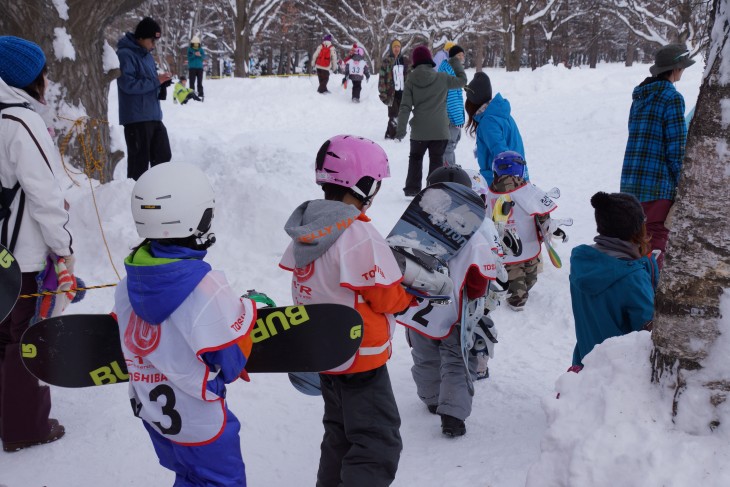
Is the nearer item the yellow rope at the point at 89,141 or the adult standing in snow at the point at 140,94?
the yellow rope at the point at 89,141

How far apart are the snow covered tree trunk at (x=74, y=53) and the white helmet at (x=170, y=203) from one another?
415cm

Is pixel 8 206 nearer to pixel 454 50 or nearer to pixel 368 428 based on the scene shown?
pixel 368 428

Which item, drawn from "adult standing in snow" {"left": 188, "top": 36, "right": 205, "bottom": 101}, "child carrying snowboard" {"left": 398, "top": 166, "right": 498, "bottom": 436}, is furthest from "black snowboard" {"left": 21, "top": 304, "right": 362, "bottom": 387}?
"adult standing in snow" {"left": 188, "top": 36, "right": 205, "bottom": 101}

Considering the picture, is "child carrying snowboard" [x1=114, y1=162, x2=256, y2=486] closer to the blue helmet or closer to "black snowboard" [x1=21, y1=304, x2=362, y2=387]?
"black snowboard" [x1=21, y1=304, x2=362, y2=387]

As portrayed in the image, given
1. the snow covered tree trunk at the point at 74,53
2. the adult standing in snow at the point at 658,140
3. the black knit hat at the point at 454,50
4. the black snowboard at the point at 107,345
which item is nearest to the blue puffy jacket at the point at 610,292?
the black snowboard at the point at 107,345

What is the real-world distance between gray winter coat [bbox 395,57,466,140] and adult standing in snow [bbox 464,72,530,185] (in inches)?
60.7

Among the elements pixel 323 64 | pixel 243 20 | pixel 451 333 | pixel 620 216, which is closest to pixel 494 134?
pixel 451 333

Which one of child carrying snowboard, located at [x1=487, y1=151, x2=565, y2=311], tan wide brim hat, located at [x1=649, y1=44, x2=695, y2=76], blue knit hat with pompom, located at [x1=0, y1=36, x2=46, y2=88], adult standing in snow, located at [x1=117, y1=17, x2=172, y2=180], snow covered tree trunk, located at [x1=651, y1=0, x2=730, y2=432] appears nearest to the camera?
snow covered tree trunk, located at [x1=651, y1=0, x2=730, y2=432]

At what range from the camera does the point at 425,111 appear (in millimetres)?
7723

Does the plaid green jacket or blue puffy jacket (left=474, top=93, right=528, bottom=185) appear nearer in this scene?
the plaid green jacket

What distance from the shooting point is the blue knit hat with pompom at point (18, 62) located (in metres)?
3.19

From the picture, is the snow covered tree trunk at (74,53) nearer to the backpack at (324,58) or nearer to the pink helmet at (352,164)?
the pink helmet at (352,164)

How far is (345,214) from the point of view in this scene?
2.49 m

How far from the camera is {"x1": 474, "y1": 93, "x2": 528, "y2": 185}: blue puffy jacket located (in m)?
5.79
